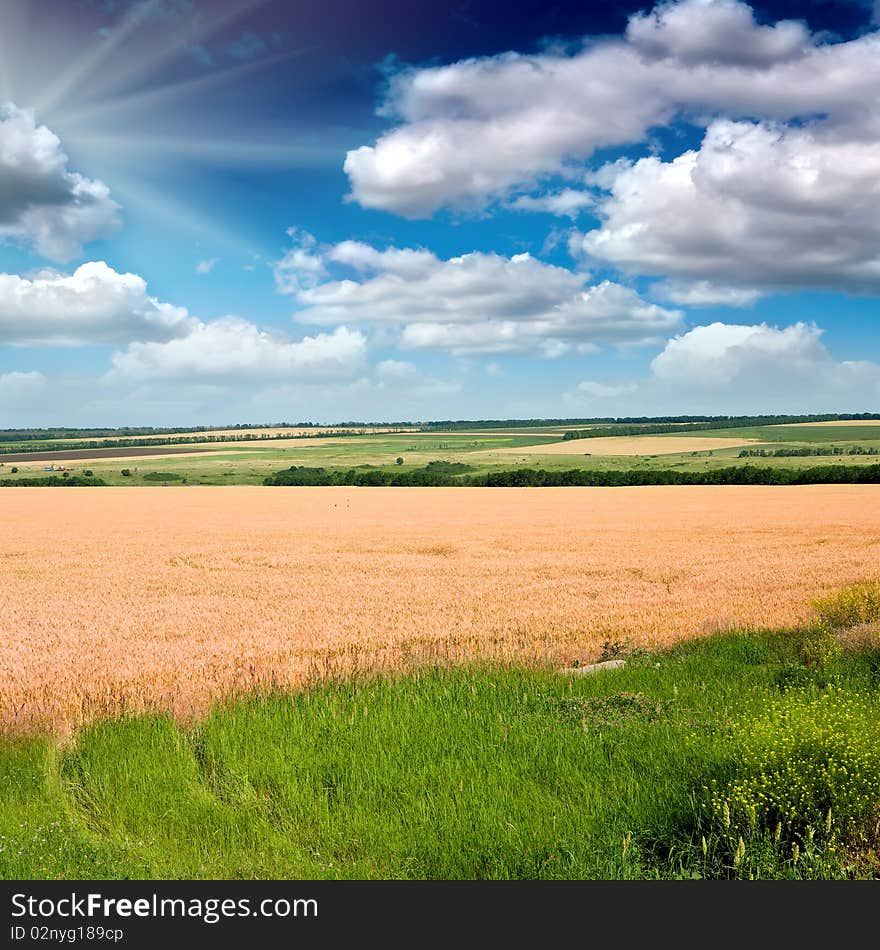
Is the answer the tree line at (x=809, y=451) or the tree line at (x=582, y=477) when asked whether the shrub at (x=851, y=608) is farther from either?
the tree line at (x=809, y=451)

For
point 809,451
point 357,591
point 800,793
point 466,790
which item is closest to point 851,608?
point 800,793

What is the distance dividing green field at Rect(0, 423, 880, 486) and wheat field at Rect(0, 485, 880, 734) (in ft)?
203

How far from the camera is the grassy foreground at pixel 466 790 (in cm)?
554

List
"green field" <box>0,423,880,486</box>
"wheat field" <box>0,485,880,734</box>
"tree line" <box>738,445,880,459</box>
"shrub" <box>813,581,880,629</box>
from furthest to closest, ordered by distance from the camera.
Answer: "tree line" <box>738,445,880,459</box> < "green field" <box>0,423,880,486</box> < "shrub" <box>813,581,880,629</box> < "wheat field" <box>0,485,880,734</box>

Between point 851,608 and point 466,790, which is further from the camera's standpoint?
point 851,608

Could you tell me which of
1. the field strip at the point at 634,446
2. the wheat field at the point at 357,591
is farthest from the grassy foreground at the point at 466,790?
the field strip at the point at 634,446

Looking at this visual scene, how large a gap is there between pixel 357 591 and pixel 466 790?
15061 millimetres

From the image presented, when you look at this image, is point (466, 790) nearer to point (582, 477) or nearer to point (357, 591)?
point (357, 591)

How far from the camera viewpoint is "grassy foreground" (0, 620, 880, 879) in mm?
5535

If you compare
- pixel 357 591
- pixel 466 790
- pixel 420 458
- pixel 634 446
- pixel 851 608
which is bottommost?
Result: pixel 357 591

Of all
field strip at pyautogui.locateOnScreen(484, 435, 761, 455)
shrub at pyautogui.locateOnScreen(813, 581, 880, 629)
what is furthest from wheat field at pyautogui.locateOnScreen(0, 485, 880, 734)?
field strip at pyautogui.locateOnScreen(484, 435, 761, 455)

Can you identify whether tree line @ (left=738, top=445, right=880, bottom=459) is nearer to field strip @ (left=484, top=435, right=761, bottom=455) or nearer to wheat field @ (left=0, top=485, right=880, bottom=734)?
field strip @ (left=484, top=435, right=761, bottom=455)

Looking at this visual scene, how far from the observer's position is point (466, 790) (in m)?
6.70
